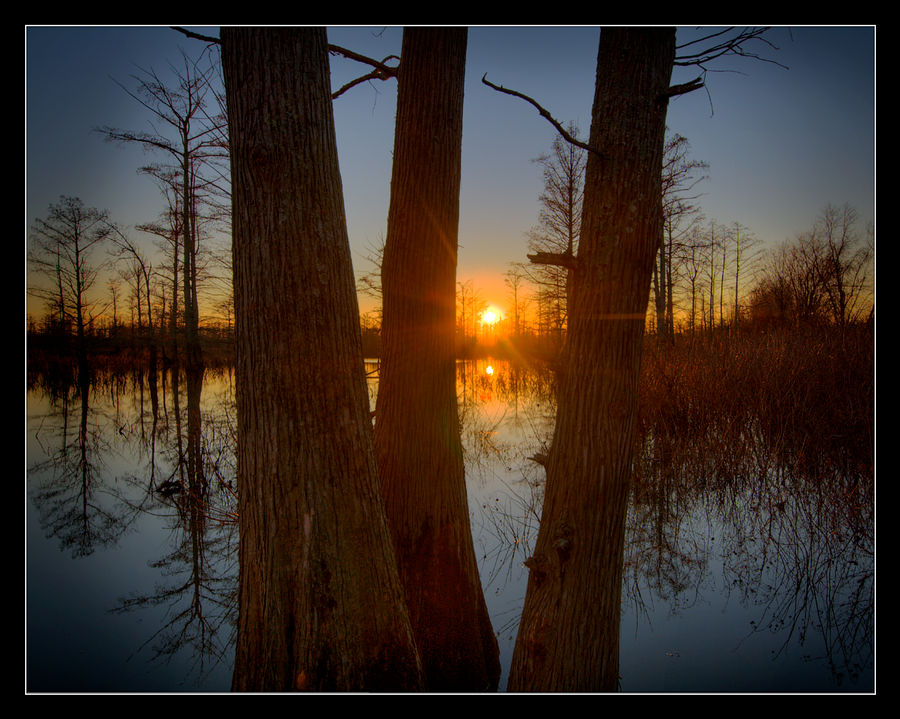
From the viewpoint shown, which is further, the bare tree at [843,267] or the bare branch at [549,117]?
the bare tree at [843,267]

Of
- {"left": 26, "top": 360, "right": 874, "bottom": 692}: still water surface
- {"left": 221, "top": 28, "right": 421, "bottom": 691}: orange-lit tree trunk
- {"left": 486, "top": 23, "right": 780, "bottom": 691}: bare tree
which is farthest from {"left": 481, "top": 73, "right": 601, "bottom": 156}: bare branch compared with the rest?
{"left": 26, "top": 360, "right": 874, "bottom": 692}: still water surface

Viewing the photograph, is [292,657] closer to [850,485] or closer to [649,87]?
[649,87]

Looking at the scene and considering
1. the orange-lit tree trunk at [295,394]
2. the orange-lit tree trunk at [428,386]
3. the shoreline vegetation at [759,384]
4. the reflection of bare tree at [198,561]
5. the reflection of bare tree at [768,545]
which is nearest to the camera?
the orange-lit tree trunk at [295,394]

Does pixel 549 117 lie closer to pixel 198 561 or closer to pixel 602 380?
pixel 602 380

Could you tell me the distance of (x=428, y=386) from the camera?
356 centimetres

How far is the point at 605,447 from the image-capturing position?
8.09 feet

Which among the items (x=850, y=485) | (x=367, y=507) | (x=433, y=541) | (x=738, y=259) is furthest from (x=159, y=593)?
(x=738, y=259)

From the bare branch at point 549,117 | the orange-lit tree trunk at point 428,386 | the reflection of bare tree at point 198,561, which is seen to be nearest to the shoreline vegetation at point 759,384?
the reflection of bare tree at point 198,561

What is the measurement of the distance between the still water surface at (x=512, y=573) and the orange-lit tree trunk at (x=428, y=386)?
2.47ft

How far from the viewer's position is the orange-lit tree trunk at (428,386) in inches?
133

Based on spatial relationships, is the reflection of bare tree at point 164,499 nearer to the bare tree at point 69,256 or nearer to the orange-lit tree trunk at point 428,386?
the bare tree at point 69,256

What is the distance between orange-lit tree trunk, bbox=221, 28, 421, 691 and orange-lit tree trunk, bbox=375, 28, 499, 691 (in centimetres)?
105

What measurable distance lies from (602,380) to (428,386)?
4.91 ft

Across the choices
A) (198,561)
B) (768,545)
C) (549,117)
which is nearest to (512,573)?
(768,545)
